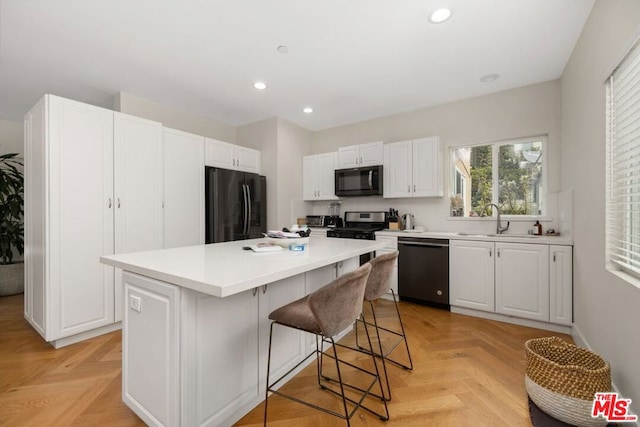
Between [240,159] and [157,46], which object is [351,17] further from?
[240,159]

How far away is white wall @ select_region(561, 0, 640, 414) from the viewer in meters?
1.53

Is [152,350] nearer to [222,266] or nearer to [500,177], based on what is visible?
[222,266]

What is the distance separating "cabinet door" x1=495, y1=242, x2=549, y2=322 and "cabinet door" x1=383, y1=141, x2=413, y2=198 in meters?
1.37

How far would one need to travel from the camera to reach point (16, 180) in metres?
3.93

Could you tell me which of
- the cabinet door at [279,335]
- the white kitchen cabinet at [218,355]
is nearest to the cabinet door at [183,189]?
the cabinet door at [279,335]

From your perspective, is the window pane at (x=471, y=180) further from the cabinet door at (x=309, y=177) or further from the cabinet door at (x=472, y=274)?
the cabinet door at (x=309, y=177)

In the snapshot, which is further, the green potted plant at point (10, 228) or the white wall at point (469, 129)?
the green potted plant at point (10, 228)

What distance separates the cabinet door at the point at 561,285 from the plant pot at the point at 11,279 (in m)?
6.60

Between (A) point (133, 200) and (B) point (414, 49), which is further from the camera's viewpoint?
(A) point (133, 200)

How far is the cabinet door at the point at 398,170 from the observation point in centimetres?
387

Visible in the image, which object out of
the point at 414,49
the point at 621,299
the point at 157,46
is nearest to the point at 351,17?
the point at 414,49

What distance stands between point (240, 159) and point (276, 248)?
2.68 metres

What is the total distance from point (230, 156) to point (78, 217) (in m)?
1.95

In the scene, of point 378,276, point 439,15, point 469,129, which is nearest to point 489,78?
point 469,129
